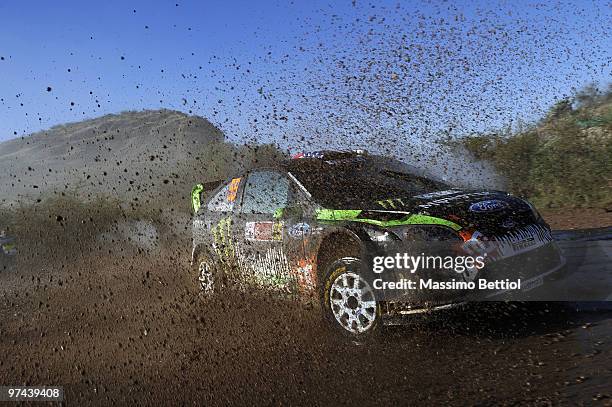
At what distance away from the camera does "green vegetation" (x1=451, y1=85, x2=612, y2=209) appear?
980 cm

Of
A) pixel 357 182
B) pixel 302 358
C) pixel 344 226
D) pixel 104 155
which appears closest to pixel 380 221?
pixel 344 226

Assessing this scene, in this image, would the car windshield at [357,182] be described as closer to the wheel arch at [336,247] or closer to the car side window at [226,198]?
the wheel arch at [336,247]

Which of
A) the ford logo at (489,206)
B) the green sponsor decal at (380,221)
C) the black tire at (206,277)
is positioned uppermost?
the ford logo at (489,206)

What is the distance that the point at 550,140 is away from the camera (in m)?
10.7

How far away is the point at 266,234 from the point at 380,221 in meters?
1.38

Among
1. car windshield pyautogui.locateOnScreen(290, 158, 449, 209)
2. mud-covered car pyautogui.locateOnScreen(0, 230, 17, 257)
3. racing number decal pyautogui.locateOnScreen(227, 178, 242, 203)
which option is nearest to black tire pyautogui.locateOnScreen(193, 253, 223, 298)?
racing number decal pyautogui.locateOnScreen(227, 178, 242, 203)

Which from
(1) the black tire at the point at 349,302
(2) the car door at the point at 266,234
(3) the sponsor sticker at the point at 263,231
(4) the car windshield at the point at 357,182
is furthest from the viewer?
(3) the sponsor sticker at the point at 263,231

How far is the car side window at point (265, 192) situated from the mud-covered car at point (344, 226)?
0.5 inches

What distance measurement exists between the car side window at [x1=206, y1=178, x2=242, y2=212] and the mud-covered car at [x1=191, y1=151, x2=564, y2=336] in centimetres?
2

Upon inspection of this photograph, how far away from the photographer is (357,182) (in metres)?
5.13

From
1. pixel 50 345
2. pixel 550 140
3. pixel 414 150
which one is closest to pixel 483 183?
pixel 550 140

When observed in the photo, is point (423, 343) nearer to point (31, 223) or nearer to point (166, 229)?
point (166, 229)

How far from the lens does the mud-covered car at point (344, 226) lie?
13.7 ft

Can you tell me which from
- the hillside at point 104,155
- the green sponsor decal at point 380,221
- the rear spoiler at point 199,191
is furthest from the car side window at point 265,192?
the hillside at point 104,155
